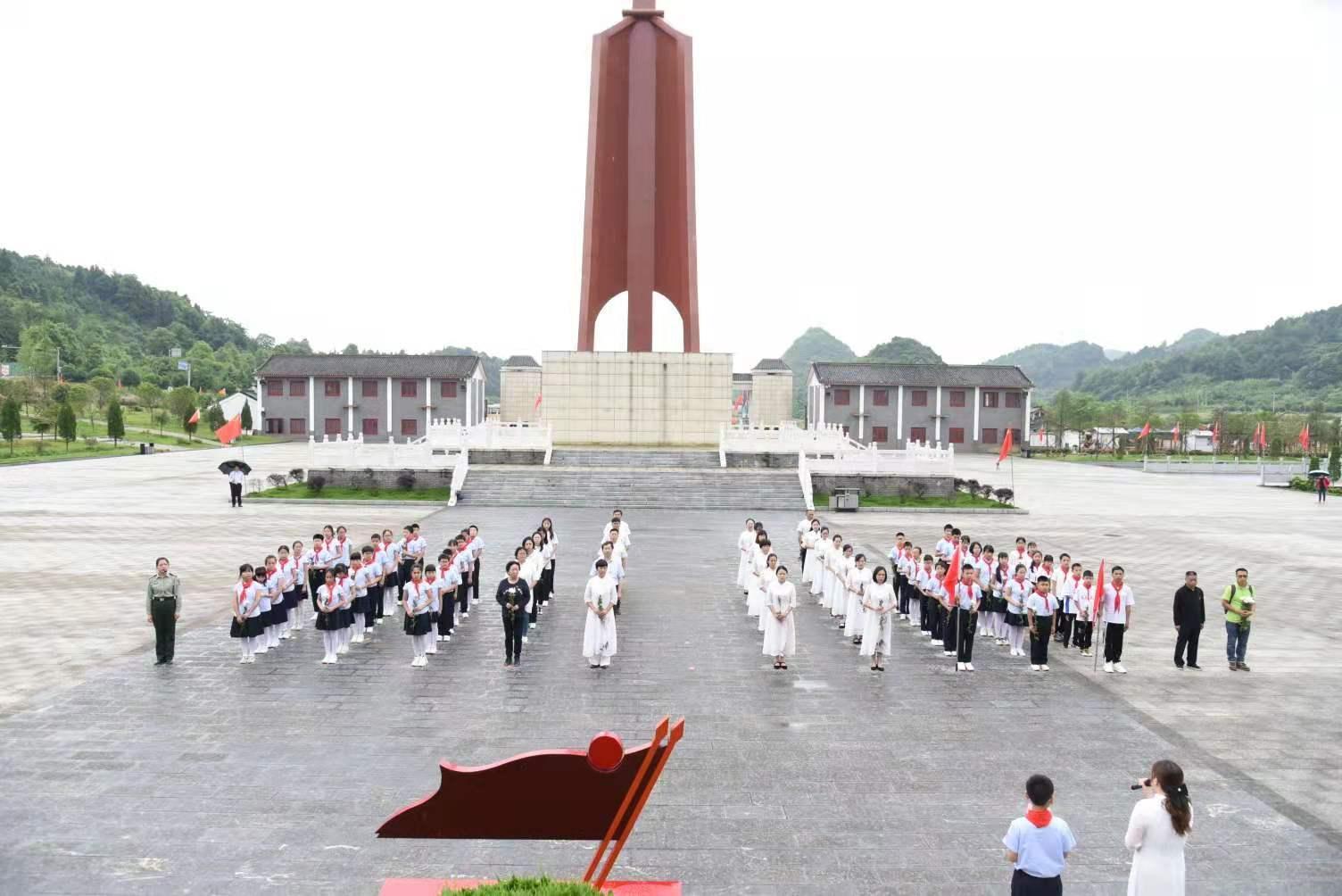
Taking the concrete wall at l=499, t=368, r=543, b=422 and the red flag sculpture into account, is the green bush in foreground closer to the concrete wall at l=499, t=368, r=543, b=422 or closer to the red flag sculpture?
the red flag sculpture

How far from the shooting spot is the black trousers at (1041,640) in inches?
410

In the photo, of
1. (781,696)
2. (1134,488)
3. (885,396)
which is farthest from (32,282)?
(781,696)

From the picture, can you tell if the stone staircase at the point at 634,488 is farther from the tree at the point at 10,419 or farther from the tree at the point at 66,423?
the tree at the point at 66,423

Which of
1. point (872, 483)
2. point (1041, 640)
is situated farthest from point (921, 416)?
point (1041, 640)

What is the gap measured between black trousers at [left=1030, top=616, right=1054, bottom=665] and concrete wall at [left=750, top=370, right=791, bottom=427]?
50.0 m

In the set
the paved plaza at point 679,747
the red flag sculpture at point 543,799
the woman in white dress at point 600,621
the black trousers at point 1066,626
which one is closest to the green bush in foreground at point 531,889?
the red flag sculpture at point 543,799

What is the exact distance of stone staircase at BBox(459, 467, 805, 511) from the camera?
25.5m

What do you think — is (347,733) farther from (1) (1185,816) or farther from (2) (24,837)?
(1) (1185,816)

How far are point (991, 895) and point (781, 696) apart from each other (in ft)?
12.8

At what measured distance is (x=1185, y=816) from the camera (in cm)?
436

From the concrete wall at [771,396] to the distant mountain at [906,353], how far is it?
46.2m

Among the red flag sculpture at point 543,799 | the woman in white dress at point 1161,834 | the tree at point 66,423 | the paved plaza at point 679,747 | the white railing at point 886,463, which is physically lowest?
the paved plaza at point 679,747

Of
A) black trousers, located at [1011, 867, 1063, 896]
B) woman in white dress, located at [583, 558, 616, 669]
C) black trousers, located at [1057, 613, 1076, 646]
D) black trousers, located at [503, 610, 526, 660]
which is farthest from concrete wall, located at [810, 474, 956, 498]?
black trousers, located at [1011, 867, 1063, 896]

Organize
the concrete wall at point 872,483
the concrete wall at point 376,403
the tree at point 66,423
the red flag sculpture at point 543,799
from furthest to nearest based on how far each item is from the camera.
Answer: the concrete wall at point 376,403, the tree at point 66,423, the concrete wall at point 872,483, the red flag sculpture at point 543,799
